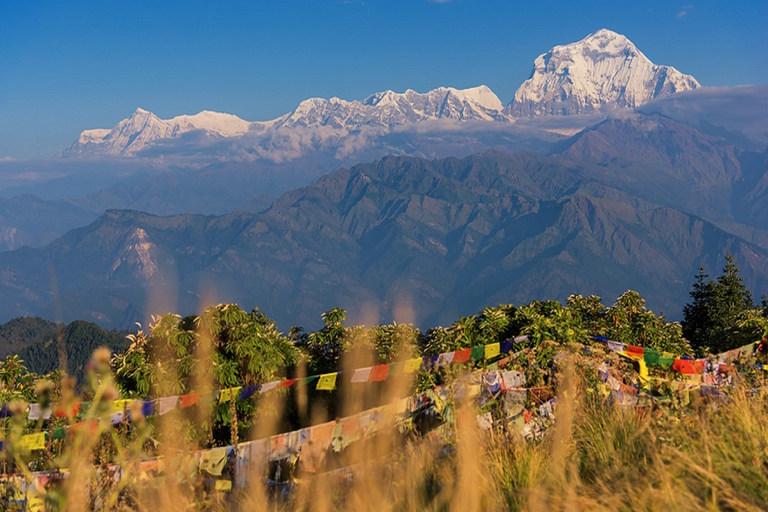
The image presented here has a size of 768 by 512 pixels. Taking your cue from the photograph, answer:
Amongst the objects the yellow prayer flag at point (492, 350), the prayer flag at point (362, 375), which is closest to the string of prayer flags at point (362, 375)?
the prayer flag at point (362, 375)

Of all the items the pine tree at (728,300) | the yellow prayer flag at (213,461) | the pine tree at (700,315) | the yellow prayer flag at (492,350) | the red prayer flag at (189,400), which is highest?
the yellow prayer flag at (492,350)

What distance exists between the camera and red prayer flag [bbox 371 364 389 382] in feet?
41.7

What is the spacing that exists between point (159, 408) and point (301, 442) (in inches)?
169

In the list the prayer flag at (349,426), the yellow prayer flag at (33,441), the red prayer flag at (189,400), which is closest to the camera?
the prayer flag at (349,426)

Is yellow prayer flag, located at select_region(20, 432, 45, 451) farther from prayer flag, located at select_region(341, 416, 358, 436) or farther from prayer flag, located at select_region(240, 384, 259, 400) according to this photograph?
prayer flag, located at select_region(341, 416, 358, 436)

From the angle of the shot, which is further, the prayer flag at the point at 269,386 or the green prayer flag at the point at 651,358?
the green prayer flag at the point at 651,358

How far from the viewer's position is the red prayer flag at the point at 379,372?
12.7 metres

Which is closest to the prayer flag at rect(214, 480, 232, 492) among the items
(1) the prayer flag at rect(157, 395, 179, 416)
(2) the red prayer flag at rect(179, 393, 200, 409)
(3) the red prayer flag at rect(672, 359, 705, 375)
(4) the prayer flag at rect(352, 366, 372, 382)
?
(1) the prayer flag at rect(157, 395, 179, 416)

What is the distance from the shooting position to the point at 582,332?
47.4 ft

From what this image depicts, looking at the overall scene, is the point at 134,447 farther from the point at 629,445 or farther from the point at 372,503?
the point at 629,445

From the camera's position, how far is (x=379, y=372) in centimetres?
1285

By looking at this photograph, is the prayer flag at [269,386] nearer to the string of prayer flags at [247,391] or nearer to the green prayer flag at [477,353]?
the string of prayer flags at [247,391]

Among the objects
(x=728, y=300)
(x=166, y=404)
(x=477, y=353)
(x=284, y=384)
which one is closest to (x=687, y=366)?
(x=477, y=353)

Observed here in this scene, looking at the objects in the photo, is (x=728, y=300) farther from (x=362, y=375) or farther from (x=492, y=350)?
(x=362, y=375)
